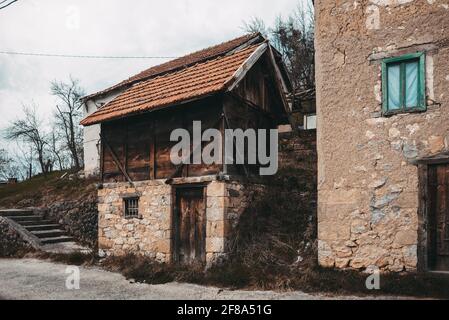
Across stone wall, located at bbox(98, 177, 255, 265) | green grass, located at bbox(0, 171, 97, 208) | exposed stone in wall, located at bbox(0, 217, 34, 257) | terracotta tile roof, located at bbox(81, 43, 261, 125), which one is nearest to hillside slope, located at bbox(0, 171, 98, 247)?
green grass, located at bbox(0, 171, 97, 208)

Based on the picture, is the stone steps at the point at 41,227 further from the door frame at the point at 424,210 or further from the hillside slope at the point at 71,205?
the door frame at the point at 424,210

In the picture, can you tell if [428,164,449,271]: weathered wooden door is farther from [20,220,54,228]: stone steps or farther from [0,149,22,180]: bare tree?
[0,149,22,180]: bare tree

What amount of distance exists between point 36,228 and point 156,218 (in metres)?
6.72

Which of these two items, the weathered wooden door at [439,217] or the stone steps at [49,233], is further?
the stone steps at [49,233]

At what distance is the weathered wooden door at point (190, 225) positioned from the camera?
29.8ft

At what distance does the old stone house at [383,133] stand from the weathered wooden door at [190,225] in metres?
2.78

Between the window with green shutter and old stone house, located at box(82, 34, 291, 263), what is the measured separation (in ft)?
10.8

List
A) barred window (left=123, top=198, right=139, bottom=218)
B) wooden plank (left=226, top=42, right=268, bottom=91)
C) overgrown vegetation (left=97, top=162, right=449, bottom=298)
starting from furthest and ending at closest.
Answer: barred window (left=123, top=198, right=139, bottom=218)
wooden plank (left=226, top=42, right=268, bottom=91)
overgrown vegetation (left=97, top=162, right=449, bottom=298)

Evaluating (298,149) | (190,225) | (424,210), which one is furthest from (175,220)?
(298,149)

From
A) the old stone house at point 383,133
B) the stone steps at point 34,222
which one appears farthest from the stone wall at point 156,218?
the stone steps at point 34,222

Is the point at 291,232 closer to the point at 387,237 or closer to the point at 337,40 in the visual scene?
the point at 387,237

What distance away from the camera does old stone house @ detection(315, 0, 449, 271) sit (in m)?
7.02

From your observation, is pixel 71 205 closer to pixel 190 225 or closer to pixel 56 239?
pixel 56 239
